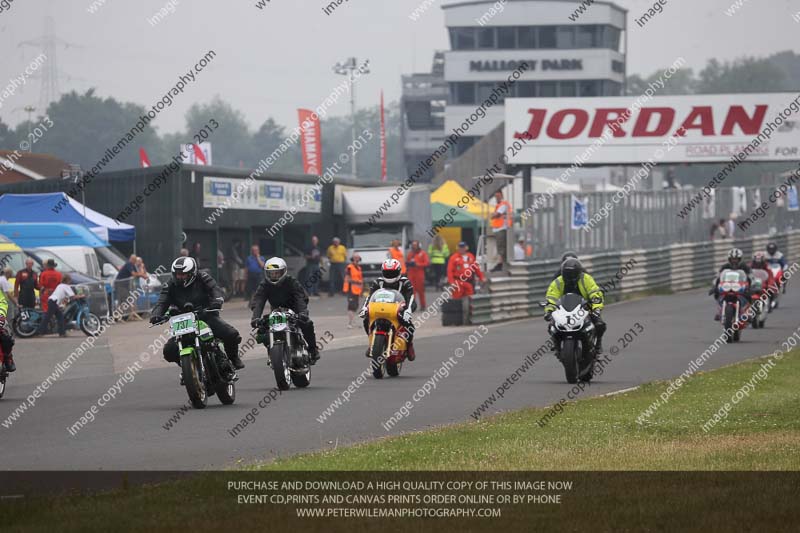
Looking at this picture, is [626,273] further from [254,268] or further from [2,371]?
[2,371]

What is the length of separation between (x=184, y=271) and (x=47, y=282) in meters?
14.9

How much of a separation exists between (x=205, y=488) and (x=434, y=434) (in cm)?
338

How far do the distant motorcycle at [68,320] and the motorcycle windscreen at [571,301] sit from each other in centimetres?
1397

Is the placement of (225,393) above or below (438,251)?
above

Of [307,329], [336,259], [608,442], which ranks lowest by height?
[336,259]

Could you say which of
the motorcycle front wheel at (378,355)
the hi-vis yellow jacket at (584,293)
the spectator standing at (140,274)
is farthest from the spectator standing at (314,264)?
the hi-vis yellow jacket at (584,293)

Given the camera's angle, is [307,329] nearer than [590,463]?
No

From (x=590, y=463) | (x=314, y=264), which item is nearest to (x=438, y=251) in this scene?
(x=314, y=264)

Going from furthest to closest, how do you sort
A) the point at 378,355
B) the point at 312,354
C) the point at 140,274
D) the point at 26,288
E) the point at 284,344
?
the point at 140,274
the point at 26,288
the point at 378,355
the point at 312,354
the point at 284,344

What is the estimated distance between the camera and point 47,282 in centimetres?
2844

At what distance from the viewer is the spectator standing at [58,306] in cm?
2792

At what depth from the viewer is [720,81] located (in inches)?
5935

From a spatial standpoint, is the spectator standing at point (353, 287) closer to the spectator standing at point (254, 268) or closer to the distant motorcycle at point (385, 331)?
the spectator standing at point (254, 268)

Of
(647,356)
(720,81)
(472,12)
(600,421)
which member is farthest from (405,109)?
(600,421)
